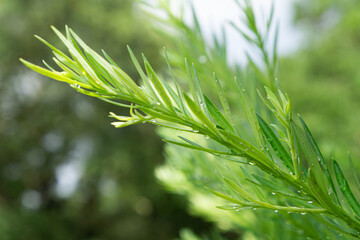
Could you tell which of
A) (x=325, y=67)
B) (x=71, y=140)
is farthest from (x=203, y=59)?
A: (x=325, y=67)

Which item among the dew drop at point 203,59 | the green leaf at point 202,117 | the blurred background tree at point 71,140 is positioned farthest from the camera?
the blurred background tree at point 71,140

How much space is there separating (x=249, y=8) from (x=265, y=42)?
3 centimetres

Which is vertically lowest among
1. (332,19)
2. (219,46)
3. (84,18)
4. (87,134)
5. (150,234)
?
(150,234)

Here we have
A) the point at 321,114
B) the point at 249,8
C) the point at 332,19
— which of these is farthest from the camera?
the point at 332,19

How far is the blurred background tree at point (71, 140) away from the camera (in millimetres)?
3588

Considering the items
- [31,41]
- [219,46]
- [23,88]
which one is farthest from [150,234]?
[219,46]

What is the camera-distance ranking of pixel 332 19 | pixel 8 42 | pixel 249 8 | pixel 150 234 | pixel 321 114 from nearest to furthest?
pixel 249 8 → pixel 321 114 → pixel 8 42 → pixel 150 234 → pixel 332 19

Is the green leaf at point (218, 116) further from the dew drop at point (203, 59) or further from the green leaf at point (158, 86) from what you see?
the dew drop at point (203, 59)

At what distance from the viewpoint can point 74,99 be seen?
3699mm

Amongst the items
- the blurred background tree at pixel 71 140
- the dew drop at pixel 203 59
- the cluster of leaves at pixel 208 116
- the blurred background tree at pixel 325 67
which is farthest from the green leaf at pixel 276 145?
the blurred background tree at pixel 71 140

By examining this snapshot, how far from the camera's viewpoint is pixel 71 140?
3.83 metres

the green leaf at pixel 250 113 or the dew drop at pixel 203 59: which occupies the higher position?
the green leaf at pixel 250 113

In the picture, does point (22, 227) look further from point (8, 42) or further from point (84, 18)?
point (84, 18)

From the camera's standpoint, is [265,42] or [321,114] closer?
[265,42]
